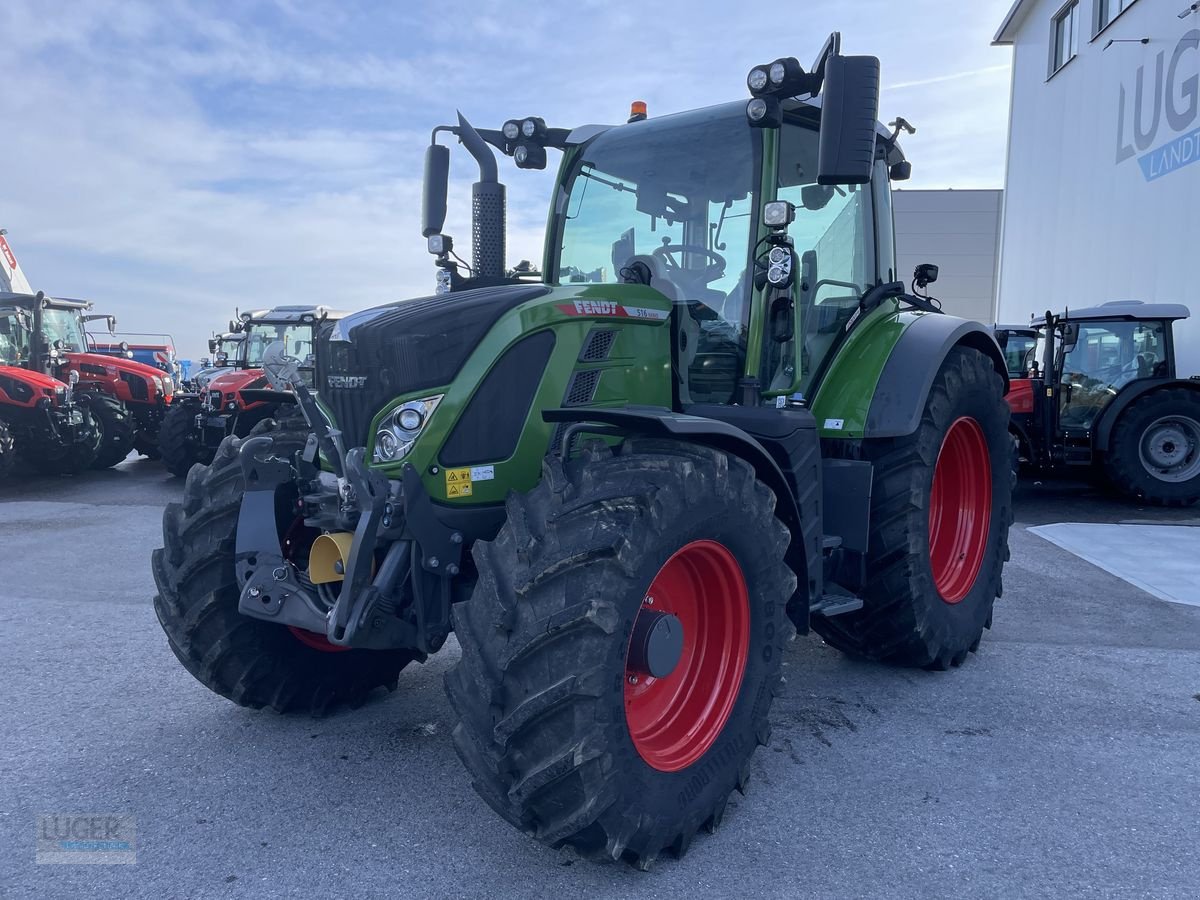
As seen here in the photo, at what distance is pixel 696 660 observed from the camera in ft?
9.95

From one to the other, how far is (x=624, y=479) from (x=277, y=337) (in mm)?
11271

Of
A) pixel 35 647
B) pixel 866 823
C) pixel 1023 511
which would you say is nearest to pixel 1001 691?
pixel 866 823

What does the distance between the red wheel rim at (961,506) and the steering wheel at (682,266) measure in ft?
5.42

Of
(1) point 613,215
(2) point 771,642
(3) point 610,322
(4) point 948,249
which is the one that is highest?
(4) point 948,249

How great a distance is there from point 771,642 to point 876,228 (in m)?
2.31

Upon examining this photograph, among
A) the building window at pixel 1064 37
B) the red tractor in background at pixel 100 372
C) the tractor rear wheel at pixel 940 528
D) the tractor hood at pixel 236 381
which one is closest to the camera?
the tractor rear wheel at pixel 940 528

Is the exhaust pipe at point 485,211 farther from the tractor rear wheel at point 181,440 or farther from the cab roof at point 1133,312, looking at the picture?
the cab roof at point 1133,312

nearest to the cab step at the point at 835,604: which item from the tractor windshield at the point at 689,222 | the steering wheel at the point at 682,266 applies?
the tractor windshield at the point at 689,222

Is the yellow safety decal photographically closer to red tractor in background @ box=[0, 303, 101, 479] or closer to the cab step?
the cab step

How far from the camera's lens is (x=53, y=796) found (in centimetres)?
297

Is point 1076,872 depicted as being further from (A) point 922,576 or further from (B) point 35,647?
(B) point 35,647
